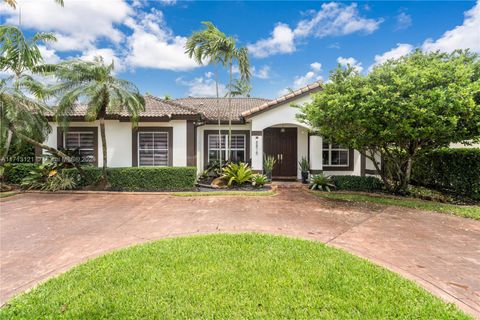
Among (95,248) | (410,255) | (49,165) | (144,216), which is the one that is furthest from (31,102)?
(410,255)

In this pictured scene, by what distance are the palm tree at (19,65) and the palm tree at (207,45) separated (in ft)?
24.2

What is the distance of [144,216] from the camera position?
7.06m

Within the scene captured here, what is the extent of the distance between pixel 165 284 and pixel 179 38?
40.3ft

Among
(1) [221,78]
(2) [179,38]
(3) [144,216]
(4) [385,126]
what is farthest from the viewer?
(1) [221,78]

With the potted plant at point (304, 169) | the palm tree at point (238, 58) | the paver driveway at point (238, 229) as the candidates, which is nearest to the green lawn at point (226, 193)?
the paver driveway at point (238, 229)

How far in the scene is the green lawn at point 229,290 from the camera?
270 centimetres

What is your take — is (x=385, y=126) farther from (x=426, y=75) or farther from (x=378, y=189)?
(x=378, y=189)

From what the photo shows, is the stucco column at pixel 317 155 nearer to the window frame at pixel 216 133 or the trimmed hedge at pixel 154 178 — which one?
the window frame at pixel 216 133

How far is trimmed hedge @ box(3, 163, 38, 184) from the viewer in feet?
37.8

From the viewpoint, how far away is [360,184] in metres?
10.8

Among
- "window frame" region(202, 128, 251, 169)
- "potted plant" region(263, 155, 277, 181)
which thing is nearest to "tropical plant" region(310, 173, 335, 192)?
"potted plant" region(263, 155, 277, 181)

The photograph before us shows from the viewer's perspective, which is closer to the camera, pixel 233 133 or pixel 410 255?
pixel 410 255

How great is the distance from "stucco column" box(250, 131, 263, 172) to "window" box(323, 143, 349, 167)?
3.88 m

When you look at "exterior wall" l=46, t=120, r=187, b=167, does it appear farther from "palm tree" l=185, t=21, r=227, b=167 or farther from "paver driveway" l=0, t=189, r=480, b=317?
"palm tree" l=185, t=21, r=227, b=167
